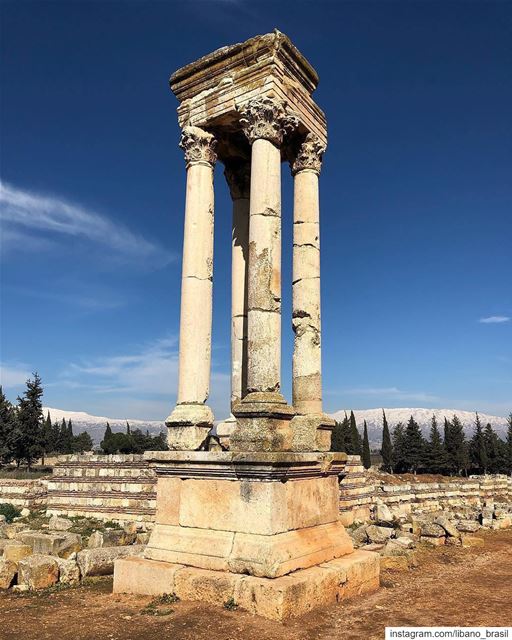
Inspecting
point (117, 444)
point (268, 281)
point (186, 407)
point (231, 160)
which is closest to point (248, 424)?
point (186, 407)

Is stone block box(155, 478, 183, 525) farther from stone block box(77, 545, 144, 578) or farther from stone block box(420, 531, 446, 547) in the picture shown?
stone block box(420, 531, 446, 547)

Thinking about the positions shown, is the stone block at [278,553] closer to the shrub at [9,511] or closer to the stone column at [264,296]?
the stone column at [264,296]

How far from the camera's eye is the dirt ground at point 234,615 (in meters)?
6.46

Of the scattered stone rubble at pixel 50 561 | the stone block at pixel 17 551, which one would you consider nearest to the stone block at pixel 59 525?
the scattered stone rubble at pixel 50 561

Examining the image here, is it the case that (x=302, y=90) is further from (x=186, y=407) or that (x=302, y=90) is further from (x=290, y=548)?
(x=290, y=548)

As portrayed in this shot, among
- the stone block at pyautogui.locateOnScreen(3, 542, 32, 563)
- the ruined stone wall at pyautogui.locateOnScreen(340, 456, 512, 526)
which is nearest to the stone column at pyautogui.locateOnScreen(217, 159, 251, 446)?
the stone block at pyautogui.locateOnScreen(3, 542, 32, 563)

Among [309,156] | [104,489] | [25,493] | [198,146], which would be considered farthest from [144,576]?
[25,493]

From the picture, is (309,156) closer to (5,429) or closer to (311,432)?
(311,432)

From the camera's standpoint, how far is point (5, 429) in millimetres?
46375

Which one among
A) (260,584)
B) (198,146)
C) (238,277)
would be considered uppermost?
(198,146)

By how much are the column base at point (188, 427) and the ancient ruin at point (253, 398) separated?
2 centimetres

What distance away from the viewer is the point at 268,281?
8.95m

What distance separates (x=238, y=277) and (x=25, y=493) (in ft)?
64.4

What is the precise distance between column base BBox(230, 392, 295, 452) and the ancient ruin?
21mm
